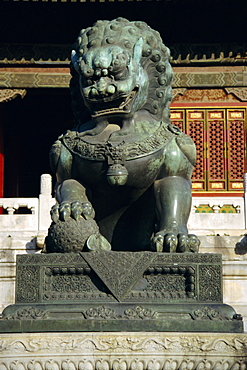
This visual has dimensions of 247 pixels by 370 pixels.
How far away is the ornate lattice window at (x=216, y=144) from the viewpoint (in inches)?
666

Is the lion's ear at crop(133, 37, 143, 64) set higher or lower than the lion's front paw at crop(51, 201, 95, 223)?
higher

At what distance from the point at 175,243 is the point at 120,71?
3.41 ft

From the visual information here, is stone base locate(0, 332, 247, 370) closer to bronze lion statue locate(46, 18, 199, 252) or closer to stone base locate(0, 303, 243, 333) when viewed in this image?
stone base locate(0, 303, 243, 333)

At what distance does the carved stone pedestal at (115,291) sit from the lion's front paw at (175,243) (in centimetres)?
11

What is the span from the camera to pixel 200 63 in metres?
16.9

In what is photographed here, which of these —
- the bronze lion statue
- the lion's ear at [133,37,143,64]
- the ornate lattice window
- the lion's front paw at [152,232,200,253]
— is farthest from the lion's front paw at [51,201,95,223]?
the ornate lattice window

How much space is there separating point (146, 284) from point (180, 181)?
0.77 m

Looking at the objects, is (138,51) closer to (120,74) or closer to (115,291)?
(120,74)

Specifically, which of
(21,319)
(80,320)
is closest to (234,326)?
(80,320)

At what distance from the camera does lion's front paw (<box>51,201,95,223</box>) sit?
5188 millimetres

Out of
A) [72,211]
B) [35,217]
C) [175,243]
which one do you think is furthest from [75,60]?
[35,217]

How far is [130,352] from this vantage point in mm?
4535

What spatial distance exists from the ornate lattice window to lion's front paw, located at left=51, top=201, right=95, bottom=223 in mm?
11702

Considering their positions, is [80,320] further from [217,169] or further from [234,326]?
[217,169]
